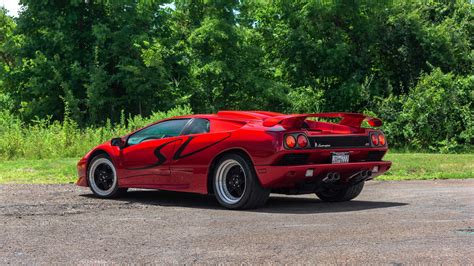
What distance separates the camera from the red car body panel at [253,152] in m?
7.96

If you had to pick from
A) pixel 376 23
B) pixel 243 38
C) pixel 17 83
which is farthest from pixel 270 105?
pixel 17 83

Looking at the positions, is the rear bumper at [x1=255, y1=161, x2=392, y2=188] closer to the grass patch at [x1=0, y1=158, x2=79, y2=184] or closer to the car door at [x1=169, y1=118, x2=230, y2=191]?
the car door at [x1=169, y1=118, x2=230, y2=191]

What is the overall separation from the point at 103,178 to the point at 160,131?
4.33 ft

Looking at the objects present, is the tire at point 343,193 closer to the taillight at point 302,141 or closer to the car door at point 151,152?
the taillight at point 302,141

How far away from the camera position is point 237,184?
8.37 meters

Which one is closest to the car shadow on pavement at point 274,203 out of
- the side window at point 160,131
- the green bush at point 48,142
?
the side window at point 160,131

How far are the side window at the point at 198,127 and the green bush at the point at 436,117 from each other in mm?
16239

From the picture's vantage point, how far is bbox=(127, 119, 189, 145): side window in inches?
367

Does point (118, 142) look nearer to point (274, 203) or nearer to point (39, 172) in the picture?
point (274, 203)

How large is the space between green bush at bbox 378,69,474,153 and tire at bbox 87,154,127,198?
16.2m

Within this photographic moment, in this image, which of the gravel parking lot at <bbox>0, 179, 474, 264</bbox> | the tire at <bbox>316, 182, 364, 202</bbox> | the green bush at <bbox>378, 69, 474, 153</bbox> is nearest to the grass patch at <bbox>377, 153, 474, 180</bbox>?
the gravel parking lot at <bbox>0, 179, 474, 264</bbox>

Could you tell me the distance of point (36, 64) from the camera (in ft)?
96.1

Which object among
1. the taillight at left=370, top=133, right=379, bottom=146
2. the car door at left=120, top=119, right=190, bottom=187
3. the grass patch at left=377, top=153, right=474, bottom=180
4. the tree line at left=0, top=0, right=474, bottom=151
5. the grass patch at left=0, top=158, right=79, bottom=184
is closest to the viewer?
the taillight at left=370, top=133, right=379, bottom=146

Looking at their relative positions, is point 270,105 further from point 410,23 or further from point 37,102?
point 37,102
